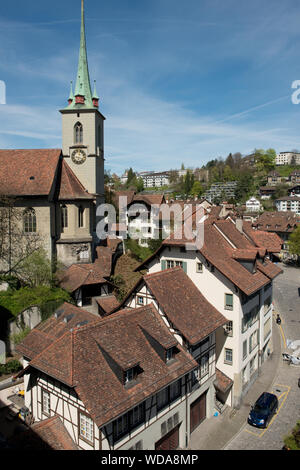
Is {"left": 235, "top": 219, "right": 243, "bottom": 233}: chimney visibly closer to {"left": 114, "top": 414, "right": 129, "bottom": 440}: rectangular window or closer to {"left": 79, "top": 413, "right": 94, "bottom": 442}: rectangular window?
{"left": 114, "top": 414, "right": 129, "bottom": 440}: rectangular window

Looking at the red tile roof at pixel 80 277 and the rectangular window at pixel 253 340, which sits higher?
the red tile roof at pixel 80 277

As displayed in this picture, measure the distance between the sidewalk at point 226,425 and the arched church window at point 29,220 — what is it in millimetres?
24005

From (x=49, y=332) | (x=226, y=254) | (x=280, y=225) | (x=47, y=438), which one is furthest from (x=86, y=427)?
(x=280, y=225)

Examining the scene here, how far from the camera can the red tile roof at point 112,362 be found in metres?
14.0

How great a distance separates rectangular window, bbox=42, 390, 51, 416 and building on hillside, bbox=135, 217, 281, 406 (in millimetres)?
11569

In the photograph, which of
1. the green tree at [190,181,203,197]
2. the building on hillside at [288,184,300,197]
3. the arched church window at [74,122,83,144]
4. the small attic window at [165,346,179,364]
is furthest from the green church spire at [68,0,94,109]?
the building on hillside at [288,184,300,197]

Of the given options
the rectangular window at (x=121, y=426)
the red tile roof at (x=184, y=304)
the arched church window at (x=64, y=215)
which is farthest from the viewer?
the arched church window at (x=64, y=215)

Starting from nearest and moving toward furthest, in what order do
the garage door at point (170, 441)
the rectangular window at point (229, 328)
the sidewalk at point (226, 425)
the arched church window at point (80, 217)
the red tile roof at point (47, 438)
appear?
1. the red tile roof at point (47, 438)
2. the garage door at point (170, 441)
3. the sidewalk at point (226, 425)
4. the rectangular window at point (229, 328)
5. the arched church window at point (80, 217)

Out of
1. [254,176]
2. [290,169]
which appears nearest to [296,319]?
[254,176]

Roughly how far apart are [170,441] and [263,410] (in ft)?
23.6

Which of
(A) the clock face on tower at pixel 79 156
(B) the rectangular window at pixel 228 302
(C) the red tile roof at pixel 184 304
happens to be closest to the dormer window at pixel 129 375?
(C) the red tile roof at pixel 184 304

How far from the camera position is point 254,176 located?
507ft

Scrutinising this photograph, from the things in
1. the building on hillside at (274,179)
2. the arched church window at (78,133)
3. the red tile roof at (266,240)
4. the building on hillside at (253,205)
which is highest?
the building on hillside at (274,179)

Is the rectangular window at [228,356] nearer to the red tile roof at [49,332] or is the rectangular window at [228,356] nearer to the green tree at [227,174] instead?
the red tile roof at [49,332]
